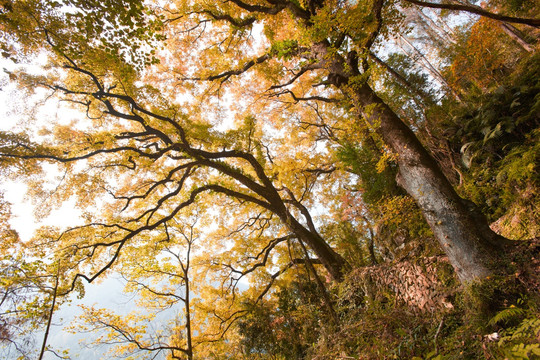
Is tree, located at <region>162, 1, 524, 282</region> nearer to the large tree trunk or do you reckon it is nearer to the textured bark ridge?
the large tree trunk

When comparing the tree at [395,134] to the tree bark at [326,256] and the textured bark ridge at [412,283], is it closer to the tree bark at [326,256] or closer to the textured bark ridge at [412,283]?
the textured bark ridge at [412,283]

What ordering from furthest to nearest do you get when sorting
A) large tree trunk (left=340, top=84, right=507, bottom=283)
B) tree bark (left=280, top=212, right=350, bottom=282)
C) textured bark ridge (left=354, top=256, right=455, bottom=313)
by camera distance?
tree bark (left=280, top=212, right=350, bottom=282), textured bark ridge (left=354, top=256, right=455, bottom=313), large tree trunk (left=340, top=84, right=507, bottom=283)

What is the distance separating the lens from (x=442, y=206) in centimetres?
337

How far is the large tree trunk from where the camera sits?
117 inches

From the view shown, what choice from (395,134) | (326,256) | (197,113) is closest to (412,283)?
(395,134)

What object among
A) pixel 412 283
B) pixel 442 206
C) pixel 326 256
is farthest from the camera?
pixel 326 256

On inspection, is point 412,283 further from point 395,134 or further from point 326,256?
point 326,256

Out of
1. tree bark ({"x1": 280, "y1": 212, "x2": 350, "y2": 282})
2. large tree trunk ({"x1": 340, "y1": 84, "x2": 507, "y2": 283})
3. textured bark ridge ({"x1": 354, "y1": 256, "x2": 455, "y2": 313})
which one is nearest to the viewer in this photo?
large tree trunk ({"x1": 340, "y1": 84, "x2": 507, "y2": 283})

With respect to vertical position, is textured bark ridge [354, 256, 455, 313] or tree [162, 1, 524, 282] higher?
tree [162, 1, 524, 282]

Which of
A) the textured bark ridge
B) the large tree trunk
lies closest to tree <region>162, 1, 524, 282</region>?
the large tree trunk

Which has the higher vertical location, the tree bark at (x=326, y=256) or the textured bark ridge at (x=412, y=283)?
the tree bark at (x=326, y=256)

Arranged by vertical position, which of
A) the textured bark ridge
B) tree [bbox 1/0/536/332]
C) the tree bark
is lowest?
the textured bark ridge

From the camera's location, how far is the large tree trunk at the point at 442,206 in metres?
2.96

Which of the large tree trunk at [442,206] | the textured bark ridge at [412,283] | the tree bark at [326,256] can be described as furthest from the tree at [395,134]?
the tree bark at [326,256]
